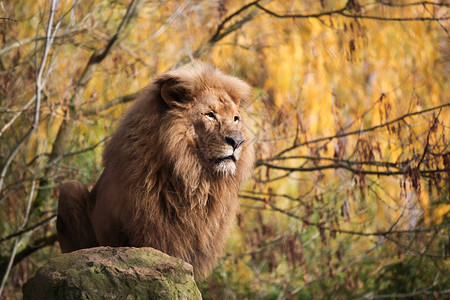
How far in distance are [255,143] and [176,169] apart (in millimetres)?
2702

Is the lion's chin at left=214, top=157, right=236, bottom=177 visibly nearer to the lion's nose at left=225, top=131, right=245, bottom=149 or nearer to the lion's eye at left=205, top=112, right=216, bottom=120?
the lion's nose at left=225, top=131, right=245, bottom=149

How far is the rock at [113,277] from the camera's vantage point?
2.93 meters

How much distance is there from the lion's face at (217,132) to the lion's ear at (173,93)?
90 mm

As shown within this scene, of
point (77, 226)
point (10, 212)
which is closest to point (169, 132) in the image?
point (77, 226)

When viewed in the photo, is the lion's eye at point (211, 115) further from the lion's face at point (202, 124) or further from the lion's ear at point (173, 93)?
the lion's ear at point (173, 93)

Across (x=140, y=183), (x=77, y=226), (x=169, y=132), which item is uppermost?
(x=169, y=132)

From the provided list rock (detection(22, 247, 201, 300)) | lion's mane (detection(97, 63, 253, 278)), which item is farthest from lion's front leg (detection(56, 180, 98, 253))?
rock (detection(22, 247, 201, 300))

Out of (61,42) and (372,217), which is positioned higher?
(61,42)

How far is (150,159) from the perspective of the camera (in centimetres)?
445

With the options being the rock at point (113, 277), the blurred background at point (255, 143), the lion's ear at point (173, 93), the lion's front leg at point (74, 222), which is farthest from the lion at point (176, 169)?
the blurred background at point (255, 143)

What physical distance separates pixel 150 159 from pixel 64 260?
4.68 ft

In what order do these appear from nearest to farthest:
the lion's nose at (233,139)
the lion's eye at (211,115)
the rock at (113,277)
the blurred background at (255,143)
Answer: the rock at (113,277), the lion's nose at (233,139), the lion's eye at (211,115), the blurred background at (255,143)

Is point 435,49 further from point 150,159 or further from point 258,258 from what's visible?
point 150,159

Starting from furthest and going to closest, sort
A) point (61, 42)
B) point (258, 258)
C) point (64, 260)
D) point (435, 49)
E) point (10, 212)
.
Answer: point (435, 49) → point (258, 258) → point (10, 212) → point (61, 42) → point (64, 260)
